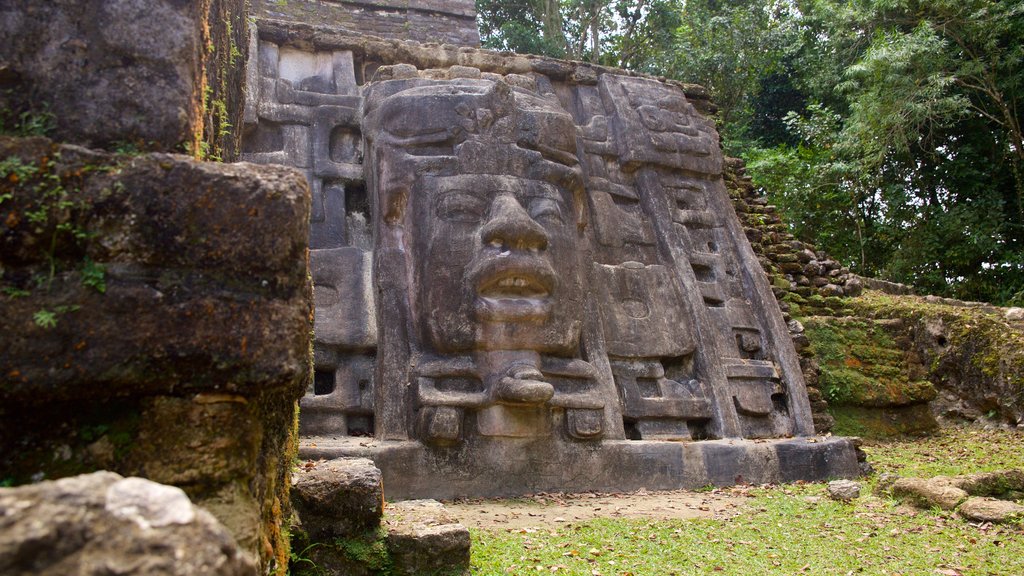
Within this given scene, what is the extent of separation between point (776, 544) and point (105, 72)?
14.8 feet

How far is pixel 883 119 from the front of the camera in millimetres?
14852

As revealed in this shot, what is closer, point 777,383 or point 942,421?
point 777,383

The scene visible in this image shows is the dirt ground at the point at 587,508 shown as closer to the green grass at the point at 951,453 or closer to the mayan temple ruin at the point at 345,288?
the mayan temple ruin at the point at 345,288

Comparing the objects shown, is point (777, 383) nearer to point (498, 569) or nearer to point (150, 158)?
point (498, 569)

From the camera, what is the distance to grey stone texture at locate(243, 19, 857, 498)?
6449 mm

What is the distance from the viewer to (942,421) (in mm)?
10078

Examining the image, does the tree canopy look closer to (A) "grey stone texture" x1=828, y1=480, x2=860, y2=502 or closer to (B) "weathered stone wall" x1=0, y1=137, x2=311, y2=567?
(A) "grey stone texture" x1=828, y1=480, x2=860, y2=502

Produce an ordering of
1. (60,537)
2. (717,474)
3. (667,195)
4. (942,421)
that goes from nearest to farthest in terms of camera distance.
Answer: (60,537), (717,474), (667,195), (942,421)

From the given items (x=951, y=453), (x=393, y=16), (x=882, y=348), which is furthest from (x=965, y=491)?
(x=393, y=16)

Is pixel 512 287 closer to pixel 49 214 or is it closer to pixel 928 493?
pixel 928 493

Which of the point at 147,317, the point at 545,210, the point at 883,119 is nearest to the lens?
the point at 147,317

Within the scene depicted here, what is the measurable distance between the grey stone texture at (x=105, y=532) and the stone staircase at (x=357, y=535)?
8.07ft

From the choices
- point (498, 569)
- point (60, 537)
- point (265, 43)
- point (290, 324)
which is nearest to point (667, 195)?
point (265, 43)

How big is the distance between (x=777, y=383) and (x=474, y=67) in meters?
4.35
